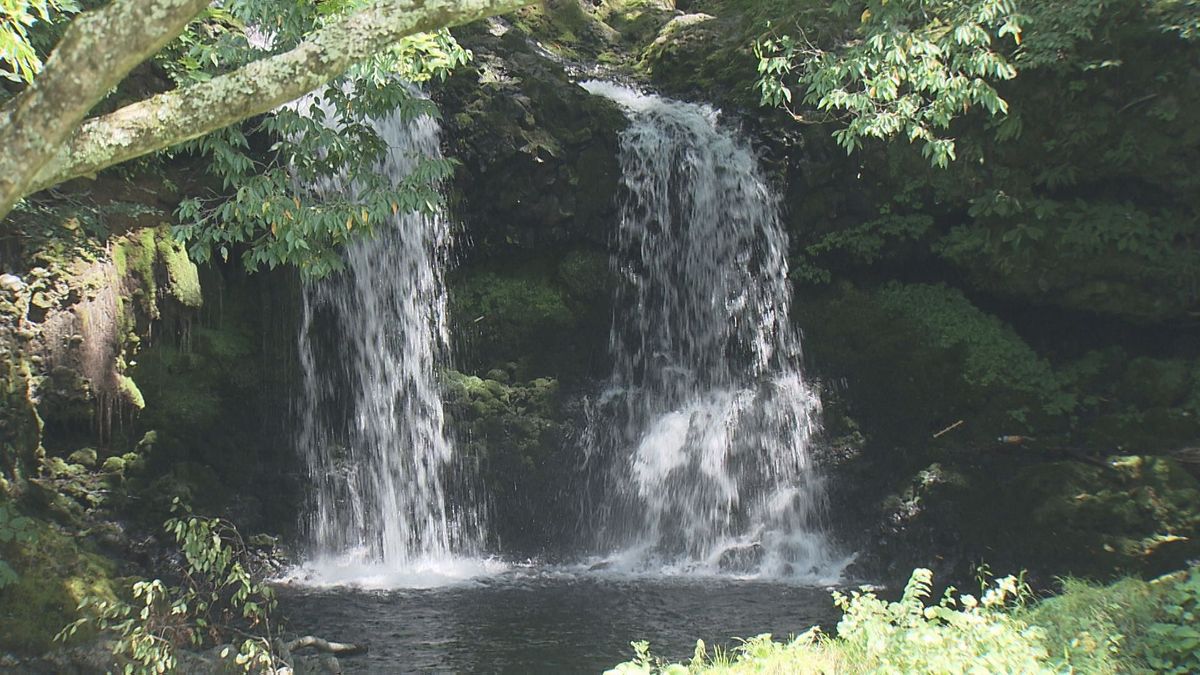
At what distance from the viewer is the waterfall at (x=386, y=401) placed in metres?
10.2

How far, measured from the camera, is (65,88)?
2.98 m

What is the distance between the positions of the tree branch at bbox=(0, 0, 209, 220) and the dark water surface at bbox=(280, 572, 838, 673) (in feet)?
14.8

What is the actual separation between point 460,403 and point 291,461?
6.29ft

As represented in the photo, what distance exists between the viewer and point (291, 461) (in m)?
10.2

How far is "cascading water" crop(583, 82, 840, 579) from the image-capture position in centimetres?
1064

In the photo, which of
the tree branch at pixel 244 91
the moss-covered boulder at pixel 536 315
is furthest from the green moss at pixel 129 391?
the tree branch at pixel 244 91

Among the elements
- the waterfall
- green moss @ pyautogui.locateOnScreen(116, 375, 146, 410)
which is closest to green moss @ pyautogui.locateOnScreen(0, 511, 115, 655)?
green moss @ pyautogui.locateOnScreen(116, 375, 146, 410)

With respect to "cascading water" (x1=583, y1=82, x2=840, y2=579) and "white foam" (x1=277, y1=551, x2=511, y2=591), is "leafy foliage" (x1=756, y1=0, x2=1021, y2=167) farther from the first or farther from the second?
"white foam" (x1=277, y1=551, x2=511, y2=591)

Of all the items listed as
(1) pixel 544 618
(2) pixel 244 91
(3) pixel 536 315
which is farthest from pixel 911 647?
(3) pixel 536 315

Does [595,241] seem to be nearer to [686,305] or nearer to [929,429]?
[686,305]

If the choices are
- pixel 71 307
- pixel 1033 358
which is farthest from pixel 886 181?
pixel 71 307

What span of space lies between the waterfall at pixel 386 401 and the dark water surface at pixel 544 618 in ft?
4.46

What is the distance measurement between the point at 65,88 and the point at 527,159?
8.30 meters

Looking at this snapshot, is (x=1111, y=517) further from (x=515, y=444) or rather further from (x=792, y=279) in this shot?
(x=515, y=444)
